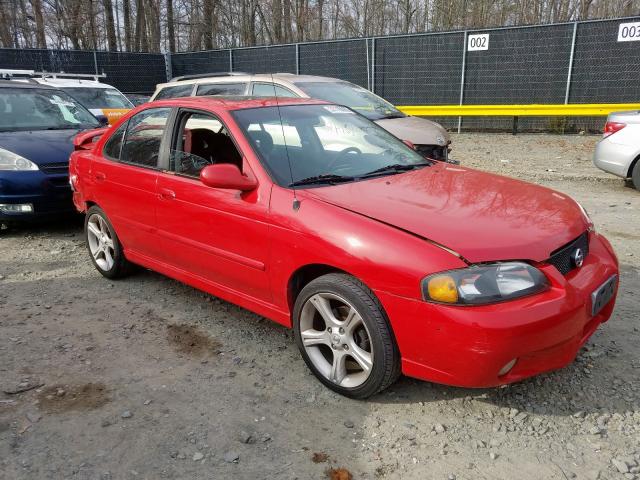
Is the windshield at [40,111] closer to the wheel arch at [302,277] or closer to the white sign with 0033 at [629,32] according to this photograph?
the wheel arch at [302,277]

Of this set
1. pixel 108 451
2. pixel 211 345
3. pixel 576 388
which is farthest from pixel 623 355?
pixel 108 451

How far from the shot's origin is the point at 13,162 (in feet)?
19.7

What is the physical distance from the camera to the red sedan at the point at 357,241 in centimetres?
262

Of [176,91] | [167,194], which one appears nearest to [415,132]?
[176,91]

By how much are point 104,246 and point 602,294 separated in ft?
13.0

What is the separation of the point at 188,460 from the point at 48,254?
3924 mm

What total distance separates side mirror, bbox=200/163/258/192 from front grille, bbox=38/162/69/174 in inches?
141

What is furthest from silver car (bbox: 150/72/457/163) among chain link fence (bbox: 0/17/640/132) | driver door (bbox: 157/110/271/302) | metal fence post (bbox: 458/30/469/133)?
chain link fence (bbox: 0/17/640/132)

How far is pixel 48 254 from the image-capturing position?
5.76 metres

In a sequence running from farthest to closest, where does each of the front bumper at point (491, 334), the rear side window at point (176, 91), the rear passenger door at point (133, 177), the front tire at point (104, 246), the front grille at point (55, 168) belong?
the rear side window at point (176, 91)
the front grille at point (55, 168)
the front tire at point (104, 246)
the rear passenger door at point (133, 177)
the front bumper at point (491, 334)

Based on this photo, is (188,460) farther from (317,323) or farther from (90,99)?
(90,99)

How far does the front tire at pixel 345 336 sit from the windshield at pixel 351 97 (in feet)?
17.2

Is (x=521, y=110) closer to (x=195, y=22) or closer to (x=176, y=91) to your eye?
(x=176, y=91)

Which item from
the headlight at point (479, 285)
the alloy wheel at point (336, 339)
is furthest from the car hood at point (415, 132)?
the headlight at point (479, 285)
